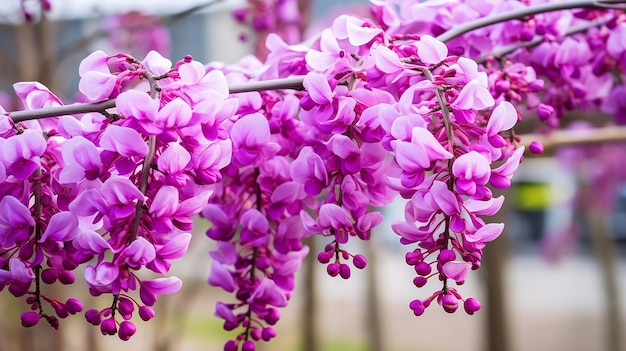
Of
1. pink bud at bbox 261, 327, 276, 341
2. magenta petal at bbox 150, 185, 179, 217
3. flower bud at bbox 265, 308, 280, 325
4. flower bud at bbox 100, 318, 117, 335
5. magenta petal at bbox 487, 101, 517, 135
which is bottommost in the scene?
pink bud at bbox 261, 327, 276, 341

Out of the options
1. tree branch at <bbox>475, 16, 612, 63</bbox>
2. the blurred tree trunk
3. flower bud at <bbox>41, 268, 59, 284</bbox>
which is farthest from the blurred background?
flower bud at <bbox>41, 268, 59, 284</bbox>

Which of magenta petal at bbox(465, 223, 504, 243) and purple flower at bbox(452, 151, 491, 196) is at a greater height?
purple flower at bbox(452, 151, 491, 196)

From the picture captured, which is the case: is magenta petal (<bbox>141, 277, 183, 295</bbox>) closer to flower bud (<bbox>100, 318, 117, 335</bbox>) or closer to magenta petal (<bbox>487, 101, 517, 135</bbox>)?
flower bud (<bbox>100, 318, 117, 335</bbox>)

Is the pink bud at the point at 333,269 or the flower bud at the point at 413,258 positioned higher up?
the flower bud at the point at 413,258

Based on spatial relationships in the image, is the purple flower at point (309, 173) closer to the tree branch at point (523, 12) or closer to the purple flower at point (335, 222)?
the purple flower at point (335, 222)

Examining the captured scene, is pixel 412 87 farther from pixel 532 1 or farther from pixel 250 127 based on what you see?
pixel 532 1

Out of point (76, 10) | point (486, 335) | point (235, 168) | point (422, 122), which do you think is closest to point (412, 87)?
point (422, 122)

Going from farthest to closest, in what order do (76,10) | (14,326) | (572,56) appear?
(14,326)
(76,10)
(572,56)

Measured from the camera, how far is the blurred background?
171 cm

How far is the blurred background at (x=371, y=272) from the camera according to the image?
1.71 meters

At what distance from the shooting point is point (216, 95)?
43 cm

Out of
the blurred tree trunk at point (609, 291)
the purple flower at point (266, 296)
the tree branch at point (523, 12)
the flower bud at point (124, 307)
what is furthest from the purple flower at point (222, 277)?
the blurred tree trunk at point (609, 291)

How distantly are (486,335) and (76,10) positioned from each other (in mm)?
1382

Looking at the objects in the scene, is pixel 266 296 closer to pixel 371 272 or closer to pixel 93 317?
pixel 93 317
